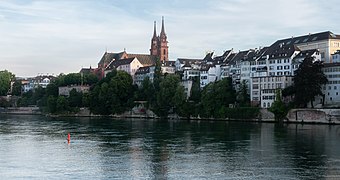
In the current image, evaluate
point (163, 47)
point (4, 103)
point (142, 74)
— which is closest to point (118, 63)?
point (142, 74)

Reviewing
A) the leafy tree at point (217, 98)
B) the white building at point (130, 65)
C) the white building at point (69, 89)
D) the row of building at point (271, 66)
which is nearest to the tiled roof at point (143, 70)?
the white building at point (130, 65)

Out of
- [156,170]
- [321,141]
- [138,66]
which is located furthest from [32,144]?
[138,66]

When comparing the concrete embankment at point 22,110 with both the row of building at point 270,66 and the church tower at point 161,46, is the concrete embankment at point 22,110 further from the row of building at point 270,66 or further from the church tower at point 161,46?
the church tower at point 161,46

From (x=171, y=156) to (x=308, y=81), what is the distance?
1653 inches

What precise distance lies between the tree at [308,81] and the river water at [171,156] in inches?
826

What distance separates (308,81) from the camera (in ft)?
245

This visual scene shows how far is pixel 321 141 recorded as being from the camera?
4778cm

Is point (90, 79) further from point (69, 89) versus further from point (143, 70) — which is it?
point (143, 70)

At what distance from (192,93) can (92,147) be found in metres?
54.7

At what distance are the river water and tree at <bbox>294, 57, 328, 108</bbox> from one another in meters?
21.0

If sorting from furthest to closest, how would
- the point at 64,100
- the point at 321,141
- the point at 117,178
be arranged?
1. the point at 64,100
2. the point at 321,141
3. the point at 117,178

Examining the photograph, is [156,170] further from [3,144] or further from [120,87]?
[120,87]

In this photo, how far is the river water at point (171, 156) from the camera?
30578mm

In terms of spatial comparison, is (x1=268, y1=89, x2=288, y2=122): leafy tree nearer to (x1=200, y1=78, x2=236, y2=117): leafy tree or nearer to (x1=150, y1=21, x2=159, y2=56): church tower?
(x1=200, y1=78, x2=236, y2=117): leafy tree
